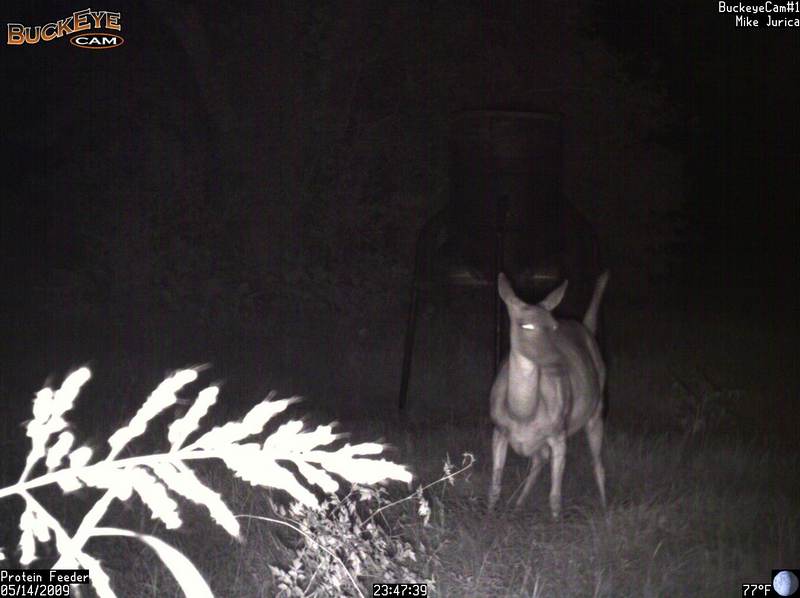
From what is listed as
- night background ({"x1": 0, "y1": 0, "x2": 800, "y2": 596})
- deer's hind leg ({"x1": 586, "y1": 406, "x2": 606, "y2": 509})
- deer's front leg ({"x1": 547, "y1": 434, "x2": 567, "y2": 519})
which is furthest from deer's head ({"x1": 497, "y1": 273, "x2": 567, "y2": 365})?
night background ({"x1": 0, "y1": 0, "x2": 800, "y2": 596})

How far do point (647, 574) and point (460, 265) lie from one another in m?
2.67

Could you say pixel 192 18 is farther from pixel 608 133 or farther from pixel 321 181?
pixel 608 133

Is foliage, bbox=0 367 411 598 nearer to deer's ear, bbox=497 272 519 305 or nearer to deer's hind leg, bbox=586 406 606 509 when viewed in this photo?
deer's ear, bbox=497 272 519 305

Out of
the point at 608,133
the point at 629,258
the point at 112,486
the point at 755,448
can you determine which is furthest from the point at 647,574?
the point at 629,258

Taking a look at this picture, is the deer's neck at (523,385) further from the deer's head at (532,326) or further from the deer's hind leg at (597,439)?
the deer's hind leg at (597,439)

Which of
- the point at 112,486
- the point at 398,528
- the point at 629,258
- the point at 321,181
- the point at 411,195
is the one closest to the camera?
the point at 112,486

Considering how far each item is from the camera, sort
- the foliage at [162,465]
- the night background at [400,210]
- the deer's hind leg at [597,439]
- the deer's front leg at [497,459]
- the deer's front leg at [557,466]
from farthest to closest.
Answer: the night background at [400,210] < the deer's hind leg at [597,439] < the deer's front leg at [497,459] < the deer's front leg at [557,466] < the foliage at [162,465]

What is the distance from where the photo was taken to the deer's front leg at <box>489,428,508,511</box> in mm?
4155

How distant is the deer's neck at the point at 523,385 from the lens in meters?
3.90

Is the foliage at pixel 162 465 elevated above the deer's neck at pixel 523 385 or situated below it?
above

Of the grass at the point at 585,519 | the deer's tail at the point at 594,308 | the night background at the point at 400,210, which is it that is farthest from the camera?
the night background at the point at 400,210

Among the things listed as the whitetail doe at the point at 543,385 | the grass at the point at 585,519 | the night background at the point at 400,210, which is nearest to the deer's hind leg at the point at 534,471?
the grass at the point at 585,519

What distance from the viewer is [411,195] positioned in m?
9.04

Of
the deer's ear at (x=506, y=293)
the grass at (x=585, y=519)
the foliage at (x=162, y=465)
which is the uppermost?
the foliage at (x=162, y=465)
